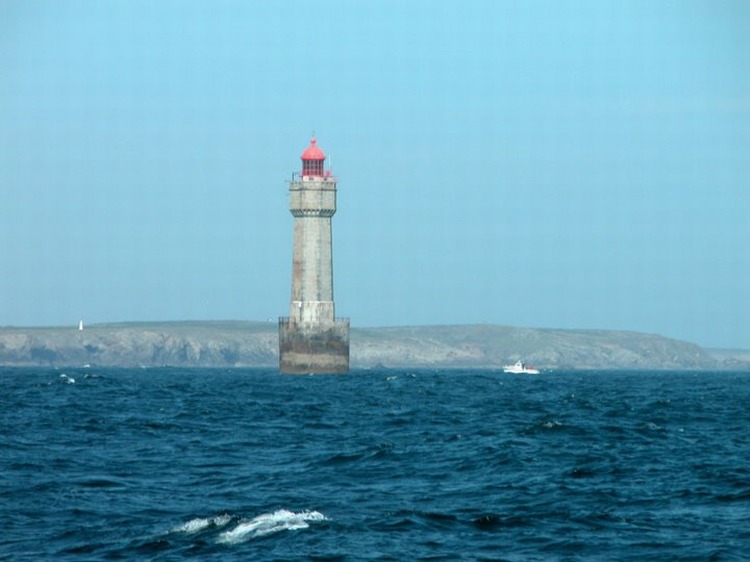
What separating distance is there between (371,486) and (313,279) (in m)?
77.2

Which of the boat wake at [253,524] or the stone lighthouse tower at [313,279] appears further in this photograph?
the stone lighthouse tower at [313,279]

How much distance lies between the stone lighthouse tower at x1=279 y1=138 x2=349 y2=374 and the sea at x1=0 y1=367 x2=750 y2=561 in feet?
165

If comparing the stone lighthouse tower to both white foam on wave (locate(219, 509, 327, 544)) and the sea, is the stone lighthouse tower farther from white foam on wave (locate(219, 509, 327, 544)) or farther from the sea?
white foam on wave (locate(219, 509, 327, 544))

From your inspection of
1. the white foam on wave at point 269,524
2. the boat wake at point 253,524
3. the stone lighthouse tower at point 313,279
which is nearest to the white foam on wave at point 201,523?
the boat wake at point 253,524

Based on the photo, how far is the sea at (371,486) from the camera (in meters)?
25.4

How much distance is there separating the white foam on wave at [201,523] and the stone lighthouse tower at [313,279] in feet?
270

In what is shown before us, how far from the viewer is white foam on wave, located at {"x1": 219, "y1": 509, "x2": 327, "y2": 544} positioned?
25766 millimetres

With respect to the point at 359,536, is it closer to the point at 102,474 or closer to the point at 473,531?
the point at 473,531

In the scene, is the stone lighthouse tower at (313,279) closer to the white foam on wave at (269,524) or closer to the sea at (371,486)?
the sea at (371,486)

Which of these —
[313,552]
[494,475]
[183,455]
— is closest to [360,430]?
[183,455]

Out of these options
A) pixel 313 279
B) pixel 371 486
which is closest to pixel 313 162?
pixel 313 279

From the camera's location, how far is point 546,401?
247 ft

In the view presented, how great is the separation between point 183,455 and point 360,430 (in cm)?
1047

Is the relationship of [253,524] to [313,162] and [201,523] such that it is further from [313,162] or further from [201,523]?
[313,162]
